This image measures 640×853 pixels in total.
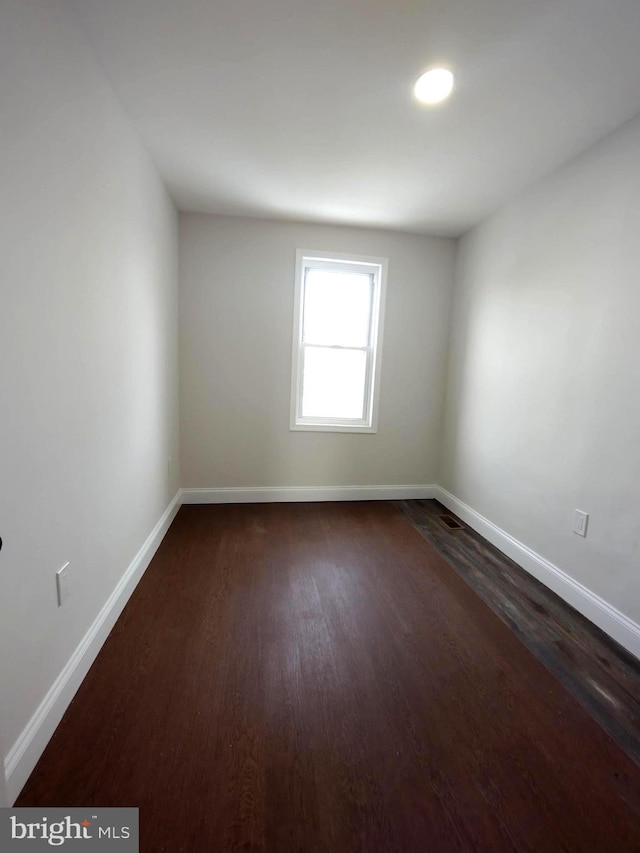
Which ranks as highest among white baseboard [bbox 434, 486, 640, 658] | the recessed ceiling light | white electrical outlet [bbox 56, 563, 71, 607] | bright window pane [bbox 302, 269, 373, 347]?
the recessed ceiling light

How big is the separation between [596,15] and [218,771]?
2.80 metres

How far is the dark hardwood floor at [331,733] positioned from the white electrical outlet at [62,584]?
1.34ft

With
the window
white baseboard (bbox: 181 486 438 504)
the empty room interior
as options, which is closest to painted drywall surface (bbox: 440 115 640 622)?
the empty room interior

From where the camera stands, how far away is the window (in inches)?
128

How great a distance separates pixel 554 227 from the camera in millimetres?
2203

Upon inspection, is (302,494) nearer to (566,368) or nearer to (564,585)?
(564,585)

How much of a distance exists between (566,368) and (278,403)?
2.17m

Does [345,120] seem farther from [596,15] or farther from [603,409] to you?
[603,409]

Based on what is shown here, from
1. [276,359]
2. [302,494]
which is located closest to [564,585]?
[302,494]

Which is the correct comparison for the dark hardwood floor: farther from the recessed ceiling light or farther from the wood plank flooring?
the recessed ceiling light

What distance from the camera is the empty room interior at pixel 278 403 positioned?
1079 millimetres

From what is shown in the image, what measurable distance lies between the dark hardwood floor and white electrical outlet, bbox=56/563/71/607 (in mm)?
409

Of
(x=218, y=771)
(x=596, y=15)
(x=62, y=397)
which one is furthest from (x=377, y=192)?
(x=218, y=771)

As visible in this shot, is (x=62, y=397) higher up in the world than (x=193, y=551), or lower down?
higher up
